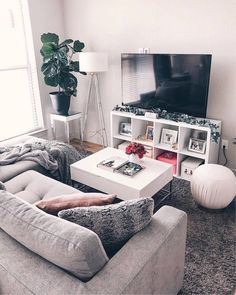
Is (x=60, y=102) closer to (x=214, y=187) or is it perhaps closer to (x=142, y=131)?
(x=142, y=131)

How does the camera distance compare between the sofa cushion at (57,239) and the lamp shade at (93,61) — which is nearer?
the sofa cushion at (57,239)

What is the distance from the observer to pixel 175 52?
3.17 metres

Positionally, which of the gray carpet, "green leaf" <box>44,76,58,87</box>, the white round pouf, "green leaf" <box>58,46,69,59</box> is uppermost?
"green leaf" <box>58,46,69,59</box>

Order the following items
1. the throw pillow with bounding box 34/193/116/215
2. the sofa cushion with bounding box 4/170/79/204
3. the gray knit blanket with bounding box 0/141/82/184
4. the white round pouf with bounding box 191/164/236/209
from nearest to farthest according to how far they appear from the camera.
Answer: the throw pillow with bounding box 34/193/116/215 → the sofa cushion with bounding box 4/170/79/204 → the white round pouf with bounding box 191/164/236/209 → the gray knit blanket with bounding box 0/141/82/184

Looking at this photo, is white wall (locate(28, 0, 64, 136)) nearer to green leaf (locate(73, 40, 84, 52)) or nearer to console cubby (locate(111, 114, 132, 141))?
green leaf (locate(73, 40, 84, 52))

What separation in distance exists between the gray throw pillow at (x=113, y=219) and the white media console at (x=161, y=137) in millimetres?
1770

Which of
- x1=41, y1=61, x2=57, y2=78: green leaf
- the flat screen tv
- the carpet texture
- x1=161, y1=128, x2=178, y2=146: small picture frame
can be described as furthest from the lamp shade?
the carpet texture

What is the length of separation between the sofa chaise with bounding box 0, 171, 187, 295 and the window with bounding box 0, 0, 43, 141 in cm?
276

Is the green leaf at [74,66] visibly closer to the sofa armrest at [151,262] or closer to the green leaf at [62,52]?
the green leaf at [62,52]

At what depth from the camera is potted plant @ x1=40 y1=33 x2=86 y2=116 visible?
3.57 m

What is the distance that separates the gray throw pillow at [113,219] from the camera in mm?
1269

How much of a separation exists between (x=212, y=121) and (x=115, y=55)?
156 centimetres

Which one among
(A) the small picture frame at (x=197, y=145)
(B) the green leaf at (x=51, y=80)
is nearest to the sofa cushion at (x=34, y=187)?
(A) the small picture frame at (x=197, y=145)

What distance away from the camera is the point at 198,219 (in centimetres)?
243
